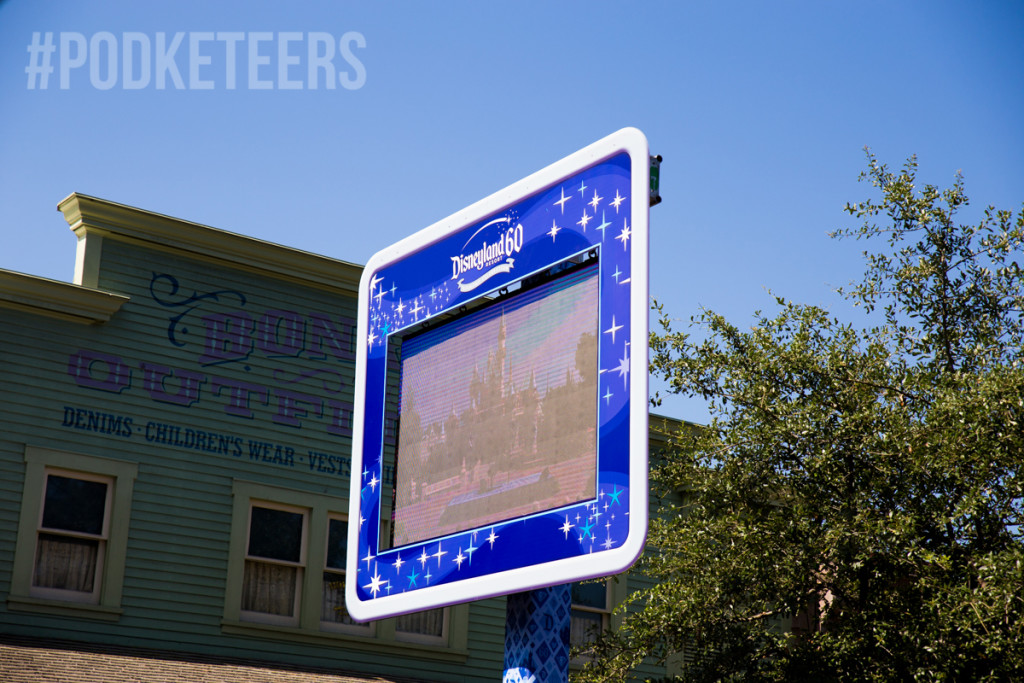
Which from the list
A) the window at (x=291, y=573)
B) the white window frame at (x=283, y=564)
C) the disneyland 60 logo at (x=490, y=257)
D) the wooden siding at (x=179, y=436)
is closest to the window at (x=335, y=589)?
the window at (x=291, y=573)

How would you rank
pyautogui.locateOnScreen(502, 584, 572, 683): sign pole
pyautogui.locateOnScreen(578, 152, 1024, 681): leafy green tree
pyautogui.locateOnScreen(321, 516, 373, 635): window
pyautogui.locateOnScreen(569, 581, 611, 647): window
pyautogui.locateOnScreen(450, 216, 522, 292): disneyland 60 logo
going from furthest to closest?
pyautogui.locateOnScreen(569, 581, 611, 647): window
pyautogui.locateOnScreen(321, 516, 373, 635): window
pyautogui.locateOnScreen(578, 152, 1024, 681): leafy green tree
pyautogui.locateOnScreen(450, 216, 522, 292): disneyland 60 logo
pyautogui.locateOnScreen(502, 584, 572, 683): sign pole

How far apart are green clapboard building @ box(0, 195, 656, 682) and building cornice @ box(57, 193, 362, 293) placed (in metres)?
0.02

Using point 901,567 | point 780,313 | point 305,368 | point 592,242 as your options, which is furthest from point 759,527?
point 592,242

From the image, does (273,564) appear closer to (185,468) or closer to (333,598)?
(333,598)

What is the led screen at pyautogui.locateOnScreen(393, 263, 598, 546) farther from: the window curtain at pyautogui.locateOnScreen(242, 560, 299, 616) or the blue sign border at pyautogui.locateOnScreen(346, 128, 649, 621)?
the window curtain at pyautogui.locateOnScreen(242, 560, 299, 616)

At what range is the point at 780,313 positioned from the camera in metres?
15.5

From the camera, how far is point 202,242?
16.7 meters

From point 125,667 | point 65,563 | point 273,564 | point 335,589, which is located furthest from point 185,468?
point 125,667

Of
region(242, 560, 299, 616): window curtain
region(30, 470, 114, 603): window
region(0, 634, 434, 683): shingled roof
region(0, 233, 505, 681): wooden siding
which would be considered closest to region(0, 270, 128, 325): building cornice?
region(0, 233, 505, 681): wooden siding

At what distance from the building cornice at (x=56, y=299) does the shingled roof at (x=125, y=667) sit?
4144 mm

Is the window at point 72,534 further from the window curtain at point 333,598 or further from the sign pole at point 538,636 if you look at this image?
the sign pole at point 538,636

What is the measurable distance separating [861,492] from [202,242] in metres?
9.51

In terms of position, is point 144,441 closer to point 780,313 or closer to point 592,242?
point 780,313

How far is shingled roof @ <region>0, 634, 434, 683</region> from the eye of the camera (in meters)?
13.1
